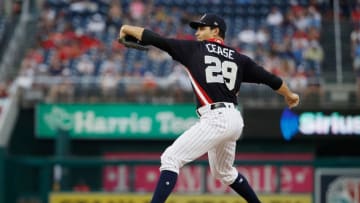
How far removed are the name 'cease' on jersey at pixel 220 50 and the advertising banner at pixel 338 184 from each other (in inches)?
113

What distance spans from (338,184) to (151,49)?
10.0 metres

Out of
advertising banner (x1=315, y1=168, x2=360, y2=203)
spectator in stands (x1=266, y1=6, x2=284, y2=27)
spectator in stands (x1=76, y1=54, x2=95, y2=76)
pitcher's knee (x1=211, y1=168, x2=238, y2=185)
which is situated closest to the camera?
pitcher's knee (x1=211, y1=168, x2=238, y2=185)

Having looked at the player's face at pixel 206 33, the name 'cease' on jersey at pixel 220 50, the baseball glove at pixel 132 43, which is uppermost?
the player's face at pixel 206 33

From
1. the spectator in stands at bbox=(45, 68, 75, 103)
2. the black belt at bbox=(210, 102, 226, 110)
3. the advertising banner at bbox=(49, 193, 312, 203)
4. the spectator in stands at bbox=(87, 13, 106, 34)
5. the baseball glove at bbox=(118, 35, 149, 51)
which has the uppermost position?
the spectator in stands at bbox=(87, 13, 106, 34)

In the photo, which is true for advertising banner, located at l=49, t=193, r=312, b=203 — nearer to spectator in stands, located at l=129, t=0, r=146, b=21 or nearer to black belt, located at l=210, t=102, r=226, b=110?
black belt, located at l=210, t=102, r=226, b=110

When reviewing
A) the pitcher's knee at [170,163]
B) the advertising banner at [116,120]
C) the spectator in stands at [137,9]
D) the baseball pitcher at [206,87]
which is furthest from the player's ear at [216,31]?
the spectator in stands at [137,9]

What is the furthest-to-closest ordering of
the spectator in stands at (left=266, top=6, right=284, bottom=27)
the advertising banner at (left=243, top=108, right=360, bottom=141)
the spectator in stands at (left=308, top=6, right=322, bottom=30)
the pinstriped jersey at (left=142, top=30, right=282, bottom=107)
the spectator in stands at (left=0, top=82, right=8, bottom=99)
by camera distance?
Answer: 1. the spectator in stands at (left=266, top=6, right=284, bottom=27)
2. the spectator in stands at (left=308, top=6, right=322, bottom=30)
3. the spectator in stands at (left=0, top=82, right=8, bottom=99)
4. the advertising banner at (left=243, top=108, right=360, bottom=141)
5. the pinstriped jersey at (left=142, top=30, right=282, bottom=107)

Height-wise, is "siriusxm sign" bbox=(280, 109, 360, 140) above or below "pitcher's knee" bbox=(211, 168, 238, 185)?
→ above

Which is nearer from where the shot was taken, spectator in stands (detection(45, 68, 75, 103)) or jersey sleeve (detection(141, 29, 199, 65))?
jersey sleeve (detection(141, 29, 199, 65))

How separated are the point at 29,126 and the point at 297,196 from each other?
389 inches

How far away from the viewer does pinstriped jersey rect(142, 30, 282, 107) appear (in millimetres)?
7441

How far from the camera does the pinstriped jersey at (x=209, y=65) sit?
7441mm

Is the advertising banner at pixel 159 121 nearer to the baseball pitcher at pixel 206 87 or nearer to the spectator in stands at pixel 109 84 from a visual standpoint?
the spectator in stands at pixel 109 84

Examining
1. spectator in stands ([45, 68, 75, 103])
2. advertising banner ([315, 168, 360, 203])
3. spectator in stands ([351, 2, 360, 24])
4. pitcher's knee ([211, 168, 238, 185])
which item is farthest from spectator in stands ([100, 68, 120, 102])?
pitcher's knee ([211, 168, 238, 185])
